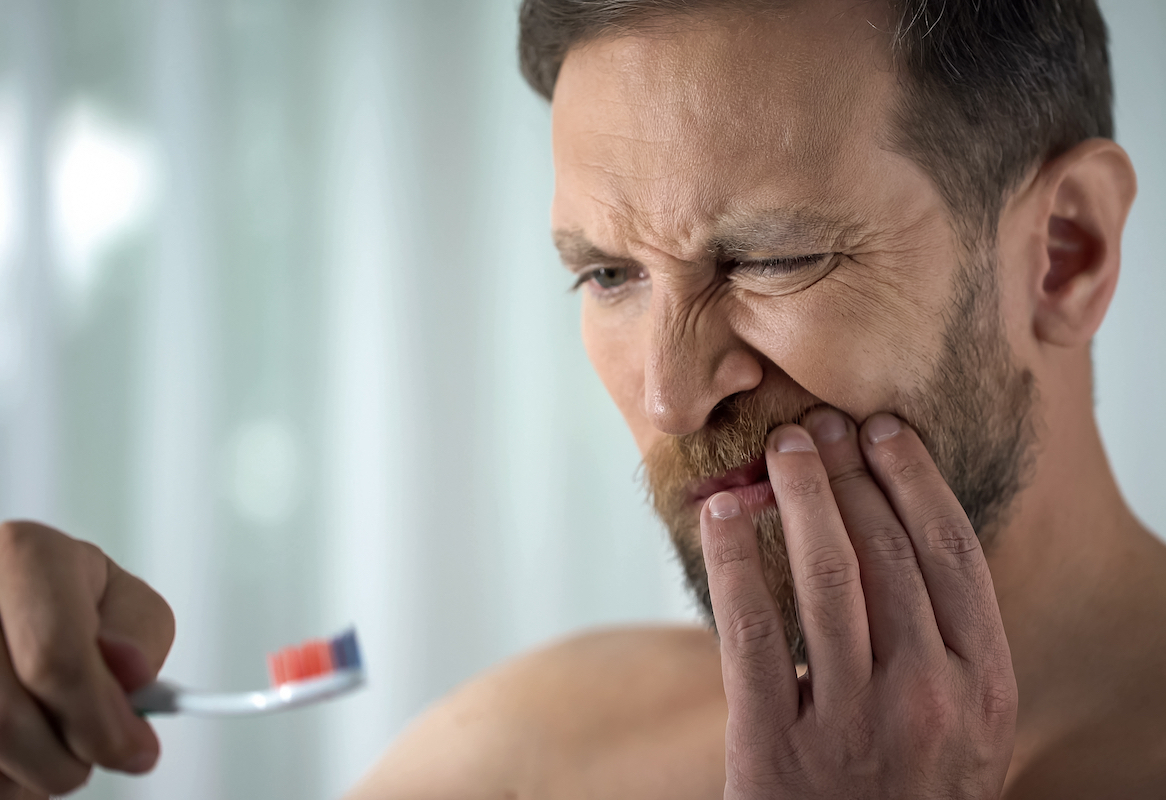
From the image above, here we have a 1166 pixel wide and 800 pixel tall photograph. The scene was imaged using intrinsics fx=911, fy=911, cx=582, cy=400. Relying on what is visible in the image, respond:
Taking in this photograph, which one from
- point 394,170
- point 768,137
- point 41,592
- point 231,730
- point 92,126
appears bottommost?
point 231,730

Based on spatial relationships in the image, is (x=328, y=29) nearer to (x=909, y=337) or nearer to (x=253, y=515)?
(x=253, y=515)

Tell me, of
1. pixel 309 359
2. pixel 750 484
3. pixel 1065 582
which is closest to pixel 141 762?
pixel 750 484

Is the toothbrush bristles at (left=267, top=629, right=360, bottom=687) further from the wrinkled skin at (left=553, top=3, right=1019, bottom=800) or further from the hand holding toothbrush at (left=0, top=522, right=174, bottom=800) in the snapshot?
the wrinkled skin at (left=553, top=3, right=1019, bottom=800)

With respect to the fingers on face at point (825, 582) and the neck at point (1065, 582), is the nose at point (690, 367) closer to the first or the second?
the fingers on face at point (825, 582)

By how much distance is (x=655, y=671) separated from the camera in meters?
1.43

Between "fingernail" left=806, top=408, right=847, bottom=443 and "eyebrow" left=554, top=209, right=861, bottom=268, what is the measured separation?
16 cm

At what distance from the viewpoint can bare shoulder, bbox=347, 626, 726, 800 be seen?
1.26 meters

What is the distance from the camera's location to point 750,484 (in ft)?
3.10

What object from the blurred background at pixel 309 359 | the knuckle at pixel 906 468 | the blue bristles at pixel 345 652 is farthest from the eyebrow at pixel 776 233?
the blurred background at pixel 309 359

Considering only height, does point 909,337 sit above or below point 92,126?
below

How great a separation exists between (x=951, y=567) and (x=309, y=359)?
70.6 inches

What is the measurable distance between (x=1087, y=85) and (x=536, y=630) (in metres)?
1.71

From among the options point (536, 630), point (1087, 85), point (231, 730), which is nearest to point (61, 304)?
point (231, 730)

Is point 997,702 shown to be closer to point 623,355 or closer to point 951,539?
point 951,539
